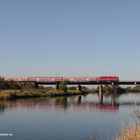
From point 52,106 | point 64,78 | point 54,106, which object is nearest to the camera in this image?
point 52,106

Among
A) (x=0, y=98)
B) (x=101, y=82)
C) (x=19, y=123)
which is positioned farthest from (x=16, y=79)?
(x=19, y=123)

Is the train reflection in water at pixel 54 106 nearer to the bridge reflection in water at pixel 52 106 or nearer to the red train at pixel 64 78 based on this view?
the bridge reflection in water at pixel 52 106

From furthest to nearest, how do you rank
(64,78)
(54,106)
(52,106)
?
(64,78)
(54,106)
(52,106)

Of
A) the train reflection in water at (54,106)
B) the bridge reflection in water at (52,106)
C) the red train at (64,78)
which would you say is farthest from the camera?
the red train at (64,78)

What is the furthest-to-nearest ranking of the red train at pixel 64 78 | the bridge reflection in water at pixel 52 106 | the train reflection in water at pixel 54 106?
1. the red train at pixel 64 78
2. the train reflection in water at pixel 54 106
3. the bridge reflection in water at pixel 52 106

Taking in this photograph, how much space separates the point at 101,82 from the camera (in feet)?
509

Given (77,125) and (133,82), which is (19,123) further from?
(133,82)

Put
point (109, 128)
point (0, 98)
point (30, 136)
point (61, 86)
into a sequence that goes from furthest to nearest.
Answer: point (61, 86)
point (0, 98)
point (109, 128)
point (30, 136)

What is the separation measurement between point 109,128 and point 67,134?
6.41 metres

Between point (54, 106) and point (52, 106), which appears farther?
point (54, 106)

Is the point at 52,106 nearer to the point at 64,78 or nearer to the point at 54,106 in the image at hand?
the point at 54,106

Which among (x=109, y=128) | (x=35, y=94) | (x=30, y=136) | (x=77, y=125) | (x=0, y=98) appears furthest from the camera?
(x=35, y=94)

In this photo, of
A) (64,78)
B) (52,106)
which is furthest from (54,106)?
(64,78)

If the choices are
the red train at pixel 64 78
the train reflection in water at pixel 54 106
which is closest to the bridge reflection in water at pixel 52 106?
the train reflection in water at pixel 54 106
